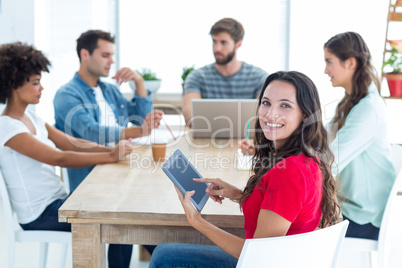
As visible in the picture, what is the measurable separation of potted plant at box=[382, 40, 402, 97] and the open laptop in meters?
1.33

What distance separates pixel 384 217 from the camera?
183cm

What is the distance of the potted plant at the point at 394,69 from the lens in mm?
3133

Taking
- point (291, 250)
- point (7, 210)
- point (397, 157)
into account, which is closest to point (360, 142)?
point (397, 157)

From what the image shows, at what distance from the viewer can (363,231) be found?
6.21 ft

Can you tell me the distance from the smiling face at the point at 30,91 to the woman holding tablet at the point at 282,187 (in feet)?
3.29

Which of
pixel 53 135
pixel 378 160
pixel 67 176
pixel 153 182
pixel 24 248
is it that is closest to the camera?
pixel 153 182

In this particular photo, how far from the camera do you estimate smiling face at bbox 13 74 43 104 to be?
2020 millimetres

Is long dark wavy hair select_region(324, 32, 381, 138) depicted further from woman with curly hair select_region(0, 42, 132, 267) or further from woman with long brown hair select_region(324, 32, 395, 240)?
woman with curly hair select_region(0, 42, 132, 267)

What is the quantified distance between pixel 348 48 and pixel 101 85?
1.55m

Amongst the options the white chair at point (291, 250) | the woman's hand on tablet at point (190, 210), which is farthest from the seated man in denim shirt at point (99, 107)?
the white chair at point (291, 250)

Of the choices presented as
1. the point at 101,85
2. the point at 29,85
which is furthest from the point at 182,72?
the point at 29,85

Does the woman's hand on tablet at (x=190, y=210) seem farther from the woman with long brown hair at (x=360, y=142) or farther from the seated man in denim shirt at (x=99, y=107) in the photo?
the seated man in denim shirt at (x=99, y=107)

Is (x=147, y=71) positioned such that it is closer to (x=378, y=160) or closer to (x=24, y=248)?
(x=24, y=248)

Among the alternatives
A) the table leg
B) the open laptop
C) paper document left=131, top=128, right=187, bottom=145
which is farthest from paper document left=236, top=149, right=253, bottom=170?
the table leg
